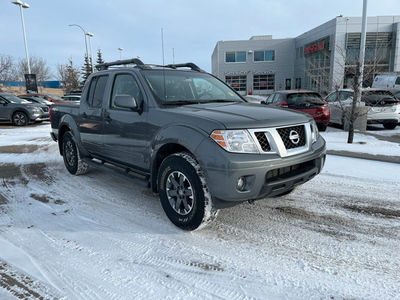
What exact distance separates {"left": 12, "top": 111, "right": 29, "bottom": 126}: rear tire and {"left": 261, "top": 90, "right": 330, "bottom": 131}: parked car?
12.2m

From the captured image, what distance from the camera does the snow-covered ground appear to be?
2.43 m

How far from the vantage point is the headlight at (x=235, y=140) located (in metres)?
2.91

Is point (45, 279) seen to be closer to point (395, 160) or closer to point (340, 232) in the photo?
point (340, 232)

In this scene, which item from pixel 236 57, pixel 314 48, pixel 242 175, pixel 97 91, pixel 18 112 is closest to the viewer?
pixel 242 175

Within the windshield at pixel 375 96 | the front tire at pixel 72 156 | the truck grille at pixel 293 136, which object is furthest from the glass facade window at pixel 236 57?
the truck grille at pixel 293 136

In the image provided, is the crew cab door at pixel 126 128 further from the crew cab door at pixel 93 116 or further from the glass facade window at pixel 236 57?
the glass facade window at pixel 236 57

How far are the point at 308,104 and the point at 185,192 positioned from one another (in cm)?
819

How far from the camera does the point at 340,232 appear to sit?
10.8ft

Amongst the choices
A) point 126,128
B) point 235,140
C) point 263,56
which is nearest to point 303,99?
point 126,128

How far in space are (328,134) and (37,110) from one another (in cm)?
1356

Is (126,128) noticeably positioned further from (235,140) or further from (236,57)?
(236,57)

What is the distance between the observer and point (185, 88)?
4.21 meters

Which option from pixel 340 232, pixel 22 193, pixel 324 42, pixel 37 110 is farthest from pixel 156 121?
pixel 324 42

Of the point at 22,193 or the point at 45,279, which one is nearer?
the point at 45,279
